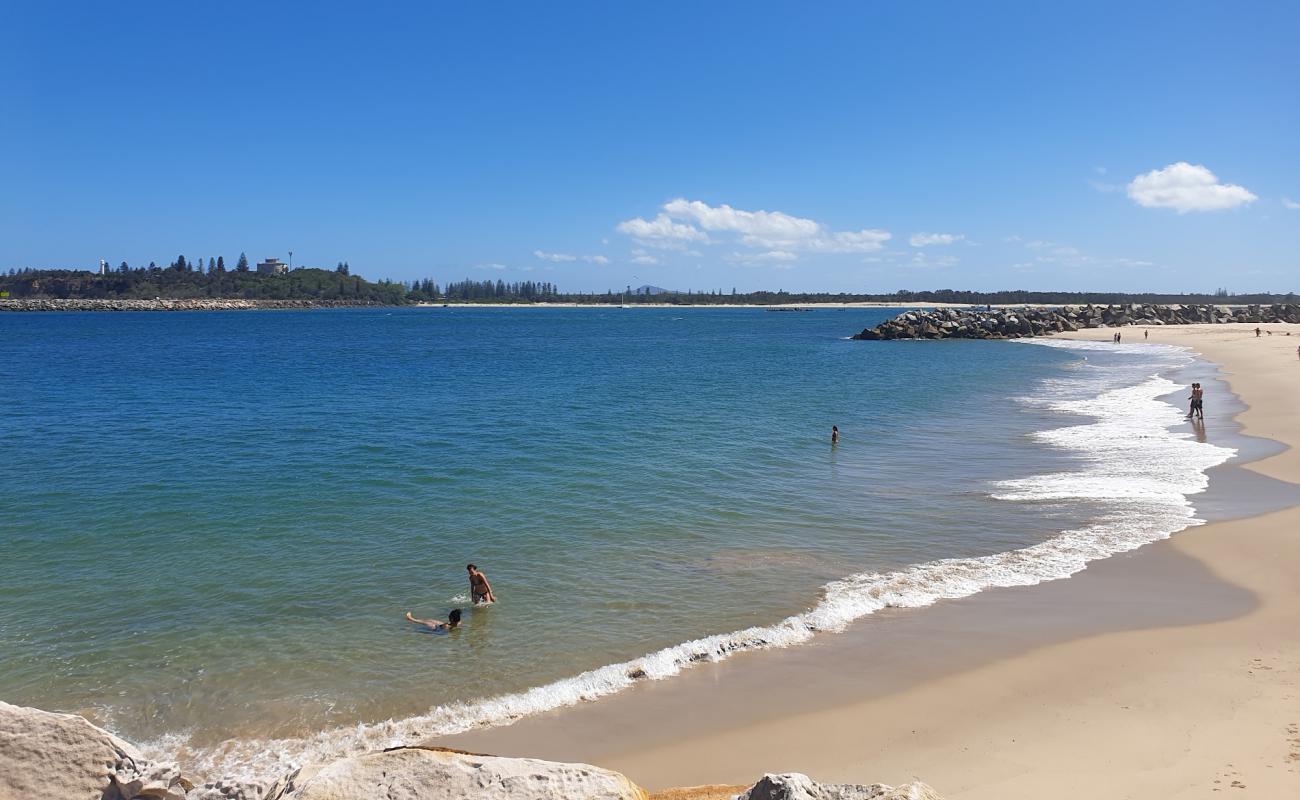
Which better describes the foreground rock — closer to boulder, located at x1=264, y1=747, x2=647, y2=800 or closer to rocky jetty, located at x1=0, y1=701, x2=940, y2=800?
rocky jetty, located at x1=0, y1=701, x2=940, y2=800

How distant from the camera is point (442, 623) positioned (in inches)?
484

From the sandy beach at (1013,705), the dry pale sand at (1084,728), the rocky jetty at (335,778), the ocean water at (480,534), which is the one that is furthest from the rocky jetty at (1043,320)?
the rocky jetty at (335,778)

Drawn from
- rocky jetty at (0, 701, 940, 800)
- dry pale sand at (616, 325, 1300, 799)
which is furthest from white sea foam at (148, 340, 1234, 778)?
rocky jetty at (0, 701, 940, 800)

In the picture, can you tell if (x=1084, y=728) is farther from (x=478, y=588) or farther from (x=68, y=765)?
(x=68, y=765)

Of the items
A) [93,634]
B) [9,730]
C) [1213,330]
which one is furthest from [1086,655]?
[1213,330]

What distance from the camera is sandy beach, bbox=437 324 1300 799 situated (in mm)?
7969

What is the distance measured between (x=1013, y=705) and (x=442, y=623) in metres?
8.03

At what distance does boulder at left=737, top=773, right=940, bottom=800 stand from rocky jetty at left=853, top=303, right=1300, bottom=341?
9220 cm

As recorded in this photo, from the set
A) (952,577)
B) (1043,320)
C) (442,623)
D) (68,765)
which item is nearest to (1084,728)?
(952,577)

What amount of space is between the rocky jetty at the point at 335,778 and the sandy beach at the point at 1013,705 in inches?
101

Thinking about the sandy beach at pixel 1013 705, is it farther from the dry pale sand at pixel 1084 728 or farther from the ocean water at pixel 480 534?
the ocean water at pixel 480 534

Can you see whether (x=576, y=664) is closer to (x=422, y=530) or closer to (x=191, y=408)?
(x=422, y=530)

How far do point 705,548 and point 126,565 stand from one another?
1098cm

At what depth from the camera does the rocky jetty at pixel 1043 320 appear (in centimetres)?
9381
